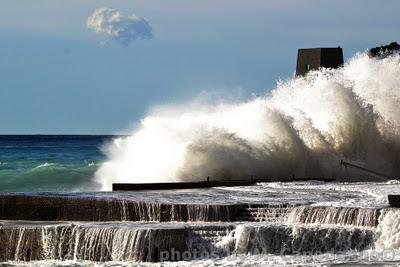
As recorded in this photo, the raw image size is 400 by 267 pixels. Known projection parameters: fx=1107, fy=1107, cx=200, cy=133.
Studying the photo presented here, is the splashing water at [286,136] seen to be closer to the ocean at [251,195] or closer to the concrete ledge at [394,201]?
the ocean at [251,195]

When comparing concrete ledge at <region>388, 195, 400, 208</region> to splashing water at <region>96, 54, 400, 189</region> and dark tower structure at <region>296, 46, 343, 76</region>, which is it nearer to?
splashing water at <region>96, 54, 400, 189</region>

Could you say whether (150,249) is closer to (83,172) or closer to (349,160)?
(349,160)

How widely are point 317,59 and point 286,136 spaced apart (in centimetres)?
797

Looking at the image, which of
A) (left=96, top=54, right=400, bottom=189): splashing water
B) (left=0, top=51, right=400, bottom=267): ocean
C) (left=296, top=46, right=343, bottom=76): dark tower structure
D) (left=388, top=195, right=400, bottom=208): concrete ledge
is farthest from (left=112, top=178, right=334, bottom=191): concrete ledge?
(left=296, top=46, right=343, bottom=76): dark tower structure

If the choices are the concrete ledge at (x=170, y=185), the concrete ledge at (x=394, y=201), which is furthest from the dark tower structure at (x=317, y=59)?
the concrete ledge at (x=394, y=201)

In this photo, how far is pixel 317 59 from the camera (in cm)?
3412

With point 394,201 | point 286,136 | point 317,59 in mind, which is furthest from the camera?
Result: point 317,59

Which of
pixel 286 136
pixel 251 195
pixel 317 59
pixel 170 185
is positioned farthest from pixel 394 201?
pixel 317 59

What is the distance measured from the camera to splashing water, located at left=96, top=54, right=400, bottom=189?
82.3ft

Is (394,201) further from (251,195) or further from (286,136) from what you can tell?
(286,136)

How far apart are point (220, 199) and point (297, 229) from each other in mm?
3149

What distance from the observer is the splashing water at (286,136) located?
2509cm

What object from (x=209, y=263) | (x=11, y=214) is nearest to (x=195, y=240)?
(x=209, y=263)

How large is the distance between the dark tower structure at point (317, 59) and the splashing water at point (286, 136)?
310 cm
